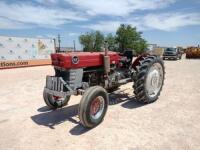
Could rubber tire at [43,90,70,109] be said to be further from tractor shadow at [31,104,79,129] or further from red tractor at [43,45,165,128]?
tractor shadow at [31,104,79,129]

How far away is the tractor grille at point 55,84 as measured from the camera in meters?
5.32

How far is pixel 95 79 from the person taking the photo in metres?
6.25

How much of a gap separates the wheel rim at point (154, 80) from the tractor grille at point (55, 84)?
2.57 meters

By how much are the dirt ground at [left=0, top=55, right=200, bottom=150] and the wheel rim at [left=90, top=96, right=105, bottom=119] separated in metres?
0.26

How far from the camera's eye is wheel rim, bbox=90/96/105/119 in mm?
5171

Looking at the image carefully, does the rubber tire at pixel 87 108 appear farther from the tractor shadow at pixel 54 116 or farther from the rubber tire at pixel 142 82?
the rubber tire at pixel 142 82

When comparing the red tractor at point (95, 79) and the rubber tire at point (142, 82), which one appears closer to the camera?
the red tractor at point (95, 79)


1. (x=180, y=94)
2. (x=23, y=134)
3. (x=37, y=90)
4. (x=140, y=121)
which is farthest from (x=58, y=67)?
(x=180, y=94)

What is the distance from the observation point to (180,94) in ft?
26.7

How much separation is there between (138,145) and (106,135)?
0.72 metres

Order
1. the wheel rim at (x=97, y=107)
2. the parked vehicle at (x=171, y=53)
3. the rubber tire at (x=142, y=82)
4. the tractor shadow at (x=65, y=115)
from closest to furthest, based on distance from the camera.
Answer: the wheel rim at (x=97, y=107) → the tractor shadow at (x=65, y=115) → the rubber tire at (x=142, y=82) → the parked vehicle at (x=171, y=53)

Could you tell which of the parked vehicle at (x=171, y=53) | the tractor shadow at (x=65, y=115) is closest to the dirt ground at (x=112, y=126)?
the tractor shadow at (x=65, y=115)

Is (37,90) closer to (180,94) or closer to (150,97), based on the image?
(150,97)

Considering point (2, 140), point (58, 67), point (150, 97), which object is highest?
point (58, 67)
